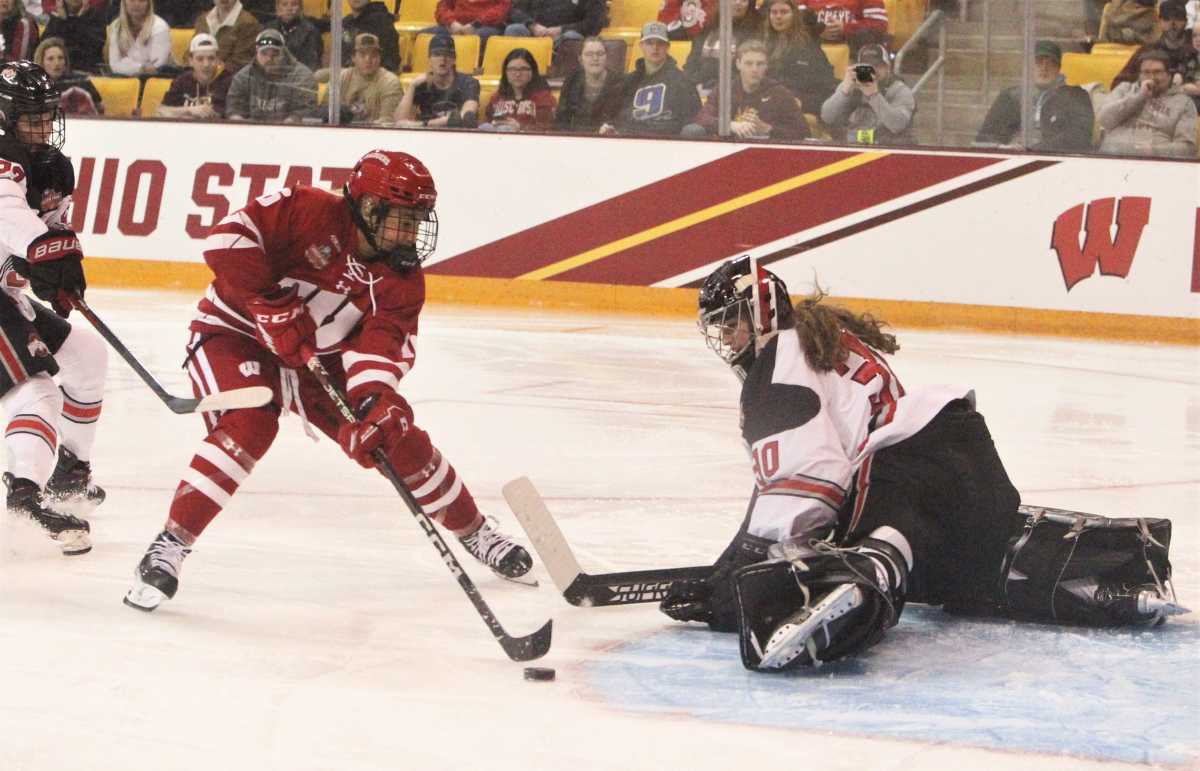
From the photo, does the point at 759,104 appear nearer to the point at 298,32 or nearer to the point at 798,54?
the point at 798,54

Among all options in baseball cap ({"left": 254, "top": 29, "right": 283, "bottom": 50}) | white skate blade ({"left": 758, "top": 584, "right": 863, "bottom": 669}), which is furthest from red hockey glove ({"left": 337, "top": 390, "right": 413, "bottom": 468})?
baseball cap ({"left": 254, "top": 29, "right": 283, "bottom": 50})

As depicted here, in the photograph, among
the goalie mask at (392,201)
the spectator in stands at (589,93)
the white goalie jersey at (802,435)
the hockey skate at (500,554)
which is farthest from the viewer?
the spectator in stands at (589,93)

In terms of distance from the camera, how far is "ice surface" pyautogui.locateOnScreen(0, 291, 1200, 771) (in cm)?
255

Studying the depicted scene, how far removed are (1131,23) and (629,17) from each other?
7.35 ft

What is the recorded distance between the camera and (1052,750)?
2.54 m

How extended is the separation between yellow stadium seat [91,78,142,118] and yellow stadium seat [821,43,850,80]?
3440 millimetres

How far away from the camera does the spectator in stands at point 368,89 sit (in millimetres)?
8406

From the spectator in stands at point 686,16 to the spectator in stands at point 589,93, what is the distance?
32cm

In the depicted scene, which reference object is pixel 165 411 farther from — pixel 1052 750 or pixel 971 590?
pixel 1052 750

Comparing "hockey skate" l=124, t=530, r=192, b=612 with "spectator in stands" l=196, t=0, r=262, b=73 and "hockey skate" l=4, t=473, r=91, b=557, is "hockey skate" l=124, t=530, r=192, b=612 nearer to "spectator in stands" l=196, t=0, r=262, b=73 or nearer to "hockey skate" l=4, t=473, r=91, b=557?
"hockey skate" l=4, t=473, r=91, b=557

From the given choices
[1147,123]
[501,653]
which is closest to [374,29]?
[1147,123]

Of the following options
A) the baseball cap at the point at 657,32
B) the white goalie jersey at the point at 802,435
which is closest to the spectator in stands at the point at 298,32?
the baseball cap at the point at 657,32

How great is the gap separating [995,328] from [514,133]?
239 cm

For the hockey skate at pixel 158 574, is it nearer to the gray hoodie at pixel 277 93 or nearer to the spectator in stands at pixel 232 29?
the gray hoodie at pixel 277 93
